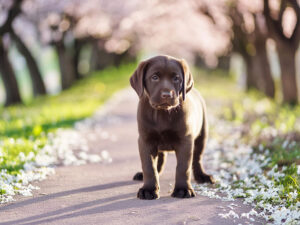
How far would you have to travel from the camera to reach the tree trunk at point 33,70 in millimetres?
22547

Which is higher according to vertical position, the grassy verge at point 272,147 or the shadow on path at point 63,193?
the shadow on path at point 63,193

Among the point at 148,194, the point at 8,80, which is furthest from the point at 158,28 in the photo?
the point at 148,194

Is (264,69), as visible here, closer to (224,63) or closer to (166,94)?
(166,94)

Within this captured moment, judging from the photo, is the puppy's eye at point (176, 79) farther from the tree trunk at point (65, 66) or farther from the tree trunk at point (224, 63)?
the tree trunk at point (224, 63)

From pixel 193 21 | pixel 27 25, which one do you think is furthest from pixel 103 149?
pixel 193 21

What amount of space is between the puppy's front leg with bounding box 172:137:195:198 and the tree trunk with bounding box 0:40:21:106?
14338 mm

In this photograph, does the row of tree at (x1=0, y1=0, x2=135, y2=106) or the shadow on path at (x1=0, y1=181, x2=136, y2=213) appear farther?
the row of tree at (x1=0, y1=0, x2=135, y2=106)

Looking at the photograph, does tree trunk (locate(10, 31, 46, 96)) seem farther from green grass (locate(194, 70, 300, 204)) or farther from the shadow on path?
the shadow on path

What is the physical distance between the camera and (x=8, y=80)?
18.7 m

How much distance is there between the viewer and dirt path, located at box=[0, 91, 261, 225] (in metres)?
4.65

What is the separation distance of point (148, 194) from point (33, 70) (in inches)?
757

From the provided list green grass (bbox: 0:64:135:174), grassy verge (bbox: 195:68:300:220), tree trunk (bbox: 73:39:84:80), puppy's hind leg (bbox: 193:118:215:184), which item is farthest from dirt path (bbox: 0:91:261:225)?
tree trunk (bbox: 73:39:84:80)

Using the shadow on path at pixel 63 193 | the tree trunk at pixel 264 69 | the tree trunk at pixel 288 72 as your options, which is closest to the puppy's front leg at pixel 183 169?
the shadow on path at pixel 63 193

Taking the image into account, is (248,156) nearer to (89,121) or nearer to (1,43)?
(89,121)
